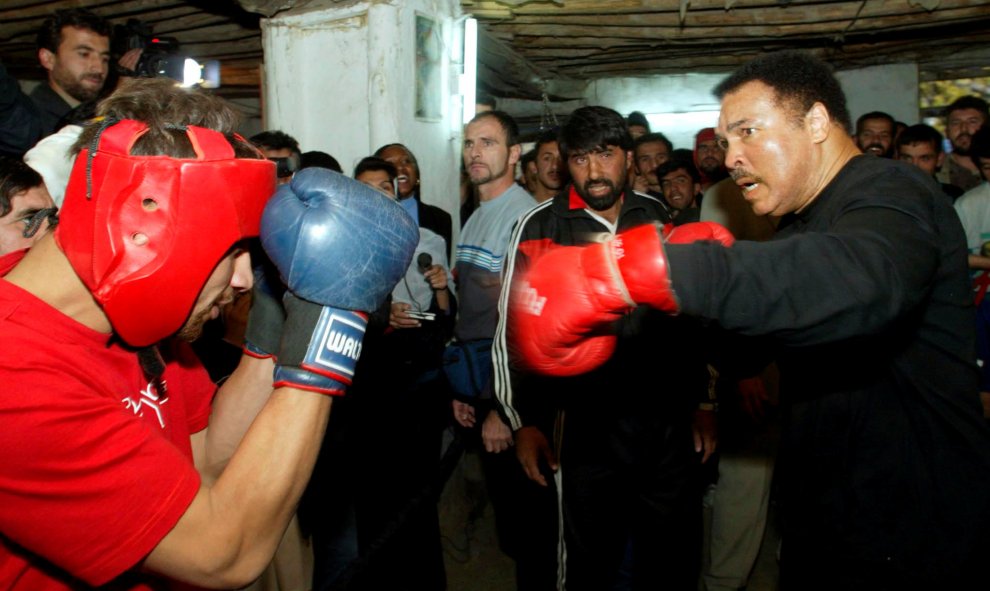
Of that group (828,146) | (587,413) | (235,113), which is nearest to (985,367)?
(587,413)

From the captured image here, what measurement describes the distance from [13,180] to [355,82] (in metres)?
3.04

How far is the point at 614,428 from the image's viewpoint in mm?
2965

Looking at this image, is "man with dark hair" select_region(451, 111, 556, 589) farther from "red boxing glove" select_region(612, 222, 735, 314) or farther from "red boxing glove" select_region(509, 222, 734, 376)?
"red boxing glove" select_region(612, 222, 735, 314)

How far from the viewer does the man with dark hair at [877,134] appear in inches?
215

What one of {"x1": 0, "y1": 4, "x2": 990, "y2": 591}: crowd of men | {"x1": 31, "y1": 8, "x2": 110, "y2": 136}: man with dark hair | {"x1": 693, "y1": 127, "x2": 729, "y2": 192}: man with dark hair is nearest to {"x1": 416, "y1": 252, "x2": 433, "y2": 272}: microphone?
{"x1": 0, "y1": 4, "x2": 990, "y2": 591}: crowd of men

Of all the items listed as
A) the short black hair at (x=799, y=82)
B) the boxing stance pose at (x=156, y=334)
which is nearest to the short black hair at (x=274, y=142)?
the boxing stance pose at (x=156, y=334)

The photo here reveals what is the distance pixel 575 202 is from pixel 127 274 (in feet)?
7.68

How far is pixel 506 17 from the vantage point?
19.5ft

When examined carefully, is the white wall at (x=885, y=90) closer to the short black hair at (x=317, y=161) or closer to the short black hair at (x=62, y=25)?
the short black hair at (x=317, y=161)

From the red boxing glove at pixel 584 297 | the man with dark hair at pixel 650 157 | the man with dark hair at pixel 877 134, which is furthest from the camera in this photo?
the man with dark hair at pixel 650 157

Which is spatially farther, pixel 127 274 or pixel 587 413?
pixel 587 413

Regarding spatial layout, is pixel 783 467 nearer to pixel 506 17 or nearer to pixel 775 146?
pixel 775 146

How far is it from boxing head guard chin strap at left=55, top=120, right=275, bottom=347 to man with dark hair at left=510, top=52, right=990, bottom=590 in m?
0.69

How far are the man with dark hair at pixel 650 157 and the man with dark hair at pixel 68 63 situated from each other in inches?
161
